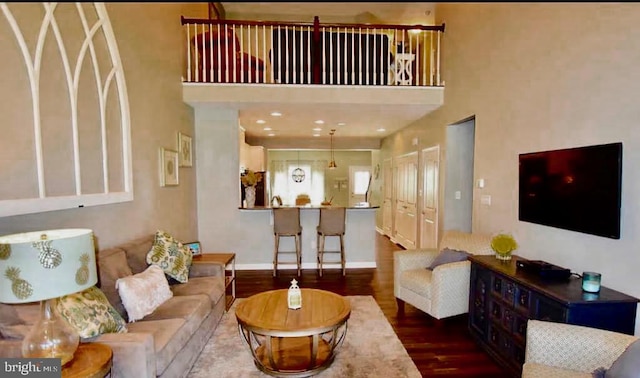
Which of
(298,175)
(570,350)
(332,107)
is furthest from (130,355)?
(298,175)

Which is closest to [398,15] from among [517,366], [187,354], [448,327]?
[448,327]

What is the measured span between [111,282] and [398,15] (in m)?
6.69

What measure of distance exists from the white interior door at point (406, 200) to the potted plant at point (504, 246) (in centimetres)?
318

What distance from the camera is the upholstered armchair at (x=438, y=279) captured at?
10.3ft

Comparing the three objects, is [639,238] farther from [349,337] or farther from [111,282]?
[111,282]

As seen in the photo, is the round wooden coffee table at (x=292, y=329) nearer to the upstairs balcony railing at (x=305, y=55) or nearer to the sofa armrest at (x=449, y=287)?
the sofa armrest at (x=449, y=287)

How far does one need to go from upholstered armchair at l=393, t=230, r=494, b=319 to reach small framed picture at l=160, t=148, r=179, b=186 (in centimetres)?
279

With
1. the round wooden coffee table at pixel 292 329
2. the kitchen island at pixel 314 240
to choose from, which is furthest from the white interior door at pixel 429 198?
the round wooden coffee table at pixel 292 329

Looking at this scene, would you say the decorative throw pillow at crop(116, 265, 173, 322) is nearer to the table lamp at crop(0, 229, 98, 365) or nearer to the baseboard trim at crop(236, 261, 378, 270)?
the table lamp at crop(0, 229, 98, 365)

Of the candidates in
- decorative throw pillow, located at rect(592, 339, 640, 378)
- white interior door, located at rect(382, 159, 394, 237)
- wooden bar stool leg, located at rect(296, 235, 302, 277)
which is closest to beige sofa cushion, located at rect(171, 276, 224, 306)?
wooden bar stool leg, located at rect(296, 235, 302, 277)

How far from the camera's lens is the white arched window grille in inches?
71.9

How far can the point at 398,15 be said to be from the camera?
6.67m

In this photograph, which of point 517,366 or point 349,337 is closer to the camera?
point 517,366

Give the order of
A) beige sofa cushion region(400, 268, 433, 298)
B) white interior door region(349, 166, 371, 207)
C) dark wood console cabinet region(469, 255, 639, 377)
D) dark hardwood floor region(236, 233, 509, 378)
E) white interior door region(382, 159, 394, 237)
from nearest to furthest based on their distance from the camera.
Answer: dark wood console cabinet region(469, 255, 639, 377) → dark hardwood floor region(236, 233, 509, 378) → beige sofa cushion region(400, 268, 433, 298) → white interior door region(382, 159, 394, 237) → white interior door region(349, 166, 371, 207)
